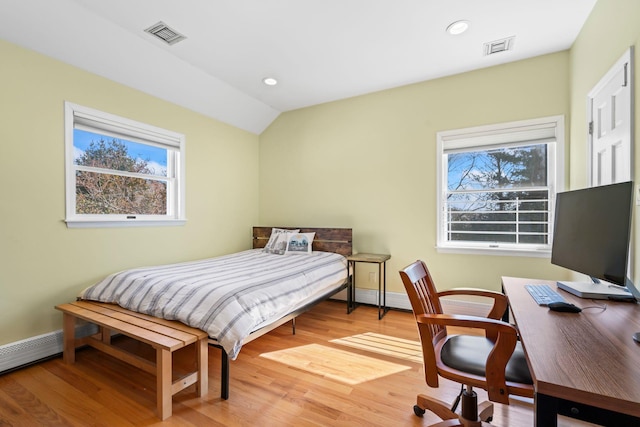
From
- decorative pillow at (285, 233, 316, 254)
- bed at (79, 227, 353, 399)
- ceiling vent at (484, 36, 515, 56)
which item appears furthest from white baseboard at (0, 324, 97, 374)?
ceiling vent at (484, 36, 515, 56)

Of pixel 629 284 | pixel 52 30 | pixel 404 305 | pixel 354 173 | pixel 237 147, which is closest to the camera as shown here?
pixel 629 284

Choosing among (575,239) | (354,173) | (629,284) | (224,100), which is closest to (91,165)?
(224,100)

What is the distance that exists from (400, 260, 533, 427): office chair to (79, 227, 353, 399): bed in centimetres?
110

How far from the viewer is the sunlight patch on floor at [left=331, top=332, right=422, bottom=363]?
2.47 meters

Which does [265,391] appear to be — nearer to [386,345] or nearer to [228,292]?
[228,292]

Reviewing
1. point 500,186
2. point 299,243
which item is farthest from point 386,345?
point 500,186

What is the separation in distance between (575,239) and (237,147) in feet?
→ 12.6

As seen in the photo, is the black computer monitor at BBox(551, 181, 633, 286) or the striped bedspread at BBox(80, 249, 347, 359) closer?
the black computer monitor at BBox(551, 181, 633, 286)

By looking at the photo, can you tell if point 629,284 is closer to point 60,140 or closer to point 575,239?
point 575,239

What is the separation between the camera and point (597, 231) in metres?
1.44

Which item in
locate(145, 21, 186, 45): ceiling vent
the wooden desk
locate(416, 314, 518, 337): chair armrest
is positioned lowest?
locate(416, 314, 518, 337): chair armrest

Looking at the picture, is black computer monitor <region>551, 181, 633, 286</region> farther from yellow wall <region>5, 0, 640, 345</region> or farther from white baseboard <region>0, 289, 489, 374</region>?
white baseboard <region>0, 289, 489, 374</region>

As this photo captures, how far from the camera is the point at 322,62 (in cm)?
304

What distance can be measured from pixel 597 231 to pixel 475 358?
86 centimetres
